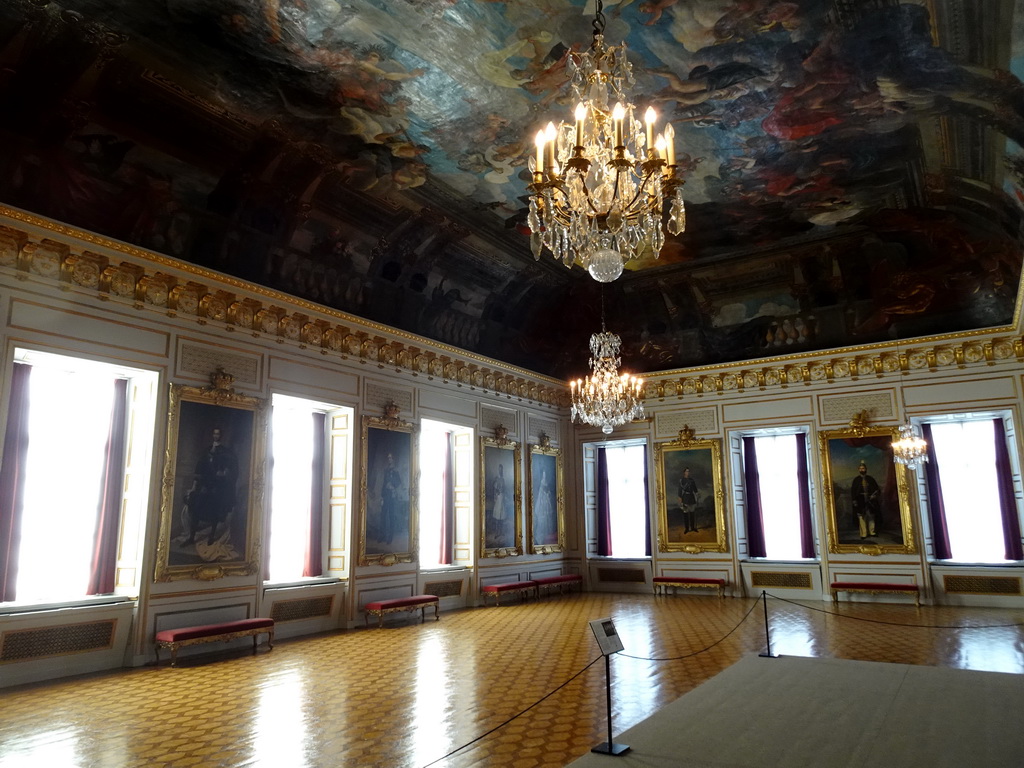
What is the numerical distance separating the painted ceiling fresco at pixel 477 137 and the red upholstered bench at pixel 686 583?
6.13 m

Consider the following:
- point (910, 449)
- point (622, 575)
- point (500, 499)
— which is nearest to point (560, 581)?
point (622, 575)

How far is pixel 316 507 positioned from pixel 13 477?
4.69 metres

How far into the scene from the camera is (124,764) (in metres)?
5.18

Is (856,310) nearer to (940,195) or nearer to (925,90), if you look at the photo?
(940,195)

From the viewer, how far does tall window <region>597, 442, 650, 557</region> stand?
18.1 m

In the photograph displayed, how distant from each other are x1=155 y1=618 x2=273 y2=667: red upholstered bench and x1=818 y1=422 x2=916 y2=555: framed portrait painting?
11.7 meters

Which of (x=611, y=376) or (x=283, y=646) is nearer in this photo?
(x=283, y=646)

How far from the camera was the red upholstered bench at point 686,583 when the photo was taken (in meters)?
16.0

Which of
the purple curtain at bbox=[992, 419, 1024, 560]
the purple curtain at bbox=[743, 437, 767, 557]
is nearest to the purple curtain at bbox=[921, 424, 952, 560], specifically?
the purple curtain at bbox=[992, 419, 1024, 560]

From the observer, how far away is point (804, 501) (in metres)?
16.0

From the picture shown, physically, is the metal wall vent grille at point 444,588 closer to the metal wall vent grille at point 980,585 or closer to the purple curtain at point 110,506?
the purple curtain at point 110,506

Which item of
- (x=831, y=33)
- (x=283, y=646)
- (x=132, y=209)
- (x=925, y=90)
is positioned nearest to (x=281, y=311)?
(x=132, y=209)

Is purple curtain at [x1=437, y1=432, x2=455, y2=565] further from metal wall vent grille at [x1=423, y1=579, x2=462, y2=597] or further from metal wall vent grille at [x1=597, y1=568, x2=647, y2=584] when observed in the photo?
metal wall vent grille at [x1=597, y1=568, x2=647, y2=584]

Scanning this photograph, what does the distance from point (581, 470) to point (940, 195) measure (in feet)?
33.7
